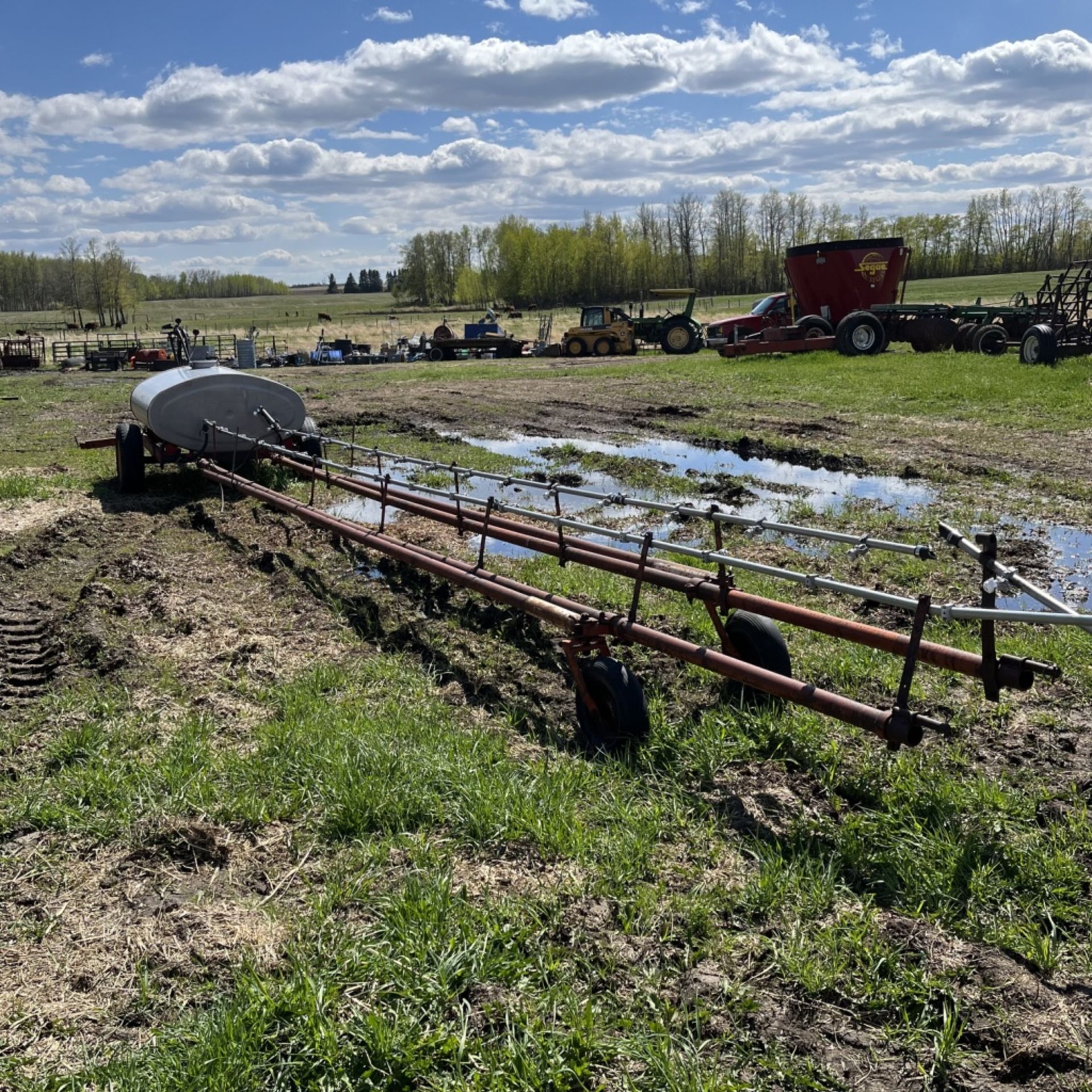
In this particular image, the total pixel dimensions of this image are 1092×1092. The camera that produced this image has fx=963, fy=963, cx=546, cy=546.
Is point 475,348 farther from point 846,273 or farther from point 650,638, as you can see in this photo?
point 650,638

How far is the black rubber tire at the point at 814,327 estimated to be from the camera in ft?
86.6

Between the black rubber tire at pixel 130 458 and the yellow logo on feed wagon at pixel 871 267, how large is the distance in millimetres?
21862

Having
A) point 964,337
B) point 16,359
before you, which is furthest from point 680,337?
point 16,359

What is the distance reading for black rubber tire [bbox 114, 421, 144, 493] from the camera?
1071 cm

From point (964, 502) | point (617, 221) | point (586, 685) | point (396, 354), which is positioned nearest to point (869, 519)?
point (964, 502)

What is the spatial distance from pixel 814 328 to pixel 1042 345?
24.7ft

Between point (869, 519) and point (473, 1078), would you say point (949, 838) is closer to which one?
point (473, 1078)

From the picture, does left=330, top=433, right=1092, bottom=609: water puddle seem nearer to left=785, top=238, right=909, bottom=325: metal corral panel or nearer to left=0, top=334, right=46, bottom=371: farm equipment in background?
left=785, top=238, right=909, bottom=325: metal corral panel

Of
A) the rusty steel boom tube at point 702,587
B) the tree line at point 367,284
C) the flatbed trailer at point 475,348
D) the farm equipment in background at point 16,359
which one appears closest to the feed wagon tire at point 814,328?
the flatbed trailer at point 475,348

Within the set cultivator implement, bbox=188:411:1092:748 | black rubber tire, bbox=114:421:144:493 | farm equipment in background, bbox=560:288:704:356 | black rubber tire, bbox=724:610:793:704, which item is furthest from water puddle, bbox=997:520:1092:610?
farm equipment in background, bbox=560:288:704:356

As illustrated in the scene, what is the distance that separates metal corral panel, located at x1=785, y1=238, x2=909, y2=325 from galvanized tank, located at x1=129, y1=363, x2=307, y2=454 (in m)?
19.8

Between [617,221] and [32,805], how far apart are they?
4019 inches

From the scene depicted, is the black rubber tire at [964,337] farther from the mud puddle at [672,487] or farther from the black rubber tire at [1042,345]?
the mud puddle at [672,487]

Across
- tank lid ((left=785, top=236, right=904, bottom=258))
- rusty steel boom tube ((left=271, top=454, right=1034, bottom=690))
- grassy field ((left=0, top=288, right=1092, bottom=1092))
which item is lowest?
grassy field ((left=0, top=288, right=1092, bottom=1092))
